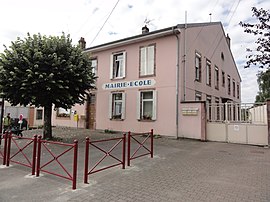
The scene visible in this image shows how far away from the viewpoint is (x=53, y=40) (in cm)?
922

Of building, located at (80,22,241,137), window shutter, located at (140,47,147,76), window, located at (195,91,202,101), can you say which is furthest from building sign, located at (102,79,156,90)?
window, located at (195,91,202,101)

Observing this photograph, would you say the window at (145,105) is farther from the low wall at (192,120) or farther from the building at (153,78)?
the low wall at (192,120)

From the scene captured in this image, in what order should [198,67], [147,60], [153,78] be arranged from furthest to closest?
[198,67] → [147,60] → [153,78]

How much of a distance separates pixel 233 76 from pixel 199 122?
47.3 ft

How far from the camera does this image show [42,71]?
339 inches

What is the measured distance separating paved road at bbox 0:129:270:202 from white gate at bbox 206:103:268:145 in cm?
364

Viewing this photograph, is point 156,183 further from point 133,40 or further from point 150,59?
point 133,40

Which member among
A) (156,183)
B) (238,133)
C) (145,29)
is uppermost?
(145,29)

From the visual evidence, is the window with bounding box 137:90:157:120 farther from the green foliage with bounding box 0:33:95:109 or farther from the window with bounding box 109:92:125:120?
the green foliage with bounding box 0:33:95:109

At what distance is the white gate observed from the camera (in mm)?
9711

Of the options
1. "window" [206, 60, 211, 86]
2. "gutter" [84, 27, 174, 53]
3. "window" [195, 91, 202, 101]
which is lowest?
"window" [195, 91, 202, 101]

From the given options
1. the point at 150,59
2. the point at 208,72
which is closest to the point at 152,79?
the point at 150,59

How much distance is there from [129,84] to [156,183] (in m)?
9.52

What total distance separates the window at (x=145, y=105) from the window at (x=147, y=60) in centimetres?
129
